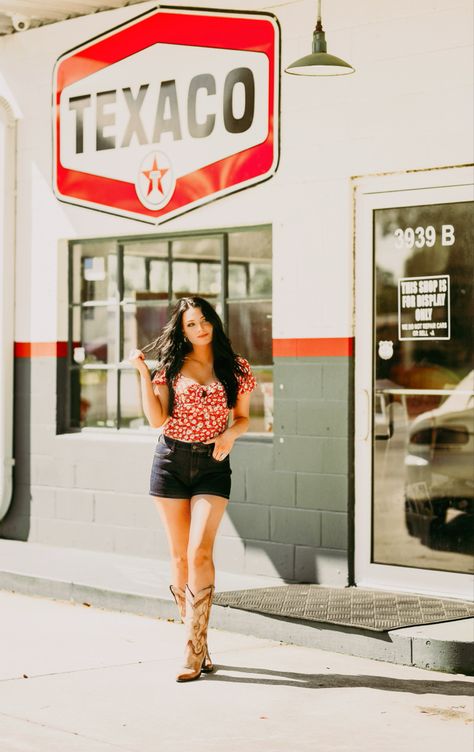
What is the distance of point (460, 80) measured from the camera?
845 centimetres

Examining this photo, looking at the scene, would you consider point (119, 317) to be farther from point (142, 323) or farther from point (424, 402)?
point (424, 402)

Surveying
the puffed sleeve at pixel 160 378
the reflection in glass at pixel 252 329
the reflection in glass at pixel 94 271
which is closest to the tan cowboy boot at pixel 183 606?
the puffed sleeve at pixel 160 378

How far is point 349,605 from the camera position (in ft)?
27.5

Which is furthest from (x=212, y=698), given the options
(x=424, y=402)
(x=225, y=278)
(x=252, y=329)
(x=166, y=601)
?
(x=225, y=278)

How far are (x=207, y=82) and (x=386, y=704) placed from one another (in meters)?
5.16

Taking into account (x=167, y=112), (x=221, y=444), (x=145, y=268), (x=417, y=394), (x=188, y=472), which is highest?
(x=167, y=112)

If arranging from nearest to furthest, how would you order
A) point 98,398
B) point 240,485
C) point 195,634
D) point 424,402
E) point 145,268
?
point 195,634
point 424,402
point 240,485
point 145,268
point 98,398

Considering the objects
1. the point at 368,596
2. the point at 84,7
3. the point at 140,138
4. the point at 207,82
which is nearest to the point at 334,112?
the point at 207,82

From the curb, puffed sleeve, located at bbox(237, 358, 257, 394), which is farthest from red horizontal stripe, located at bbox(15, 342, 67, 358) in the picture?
puffed sleeve, located at bbox(237, 358, 257, 394)

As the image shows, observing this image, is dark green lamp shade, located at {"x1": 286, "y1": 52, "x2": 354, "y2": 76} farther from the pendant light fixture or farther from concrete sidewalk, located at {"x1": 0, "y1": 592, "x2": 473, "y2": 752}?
concrete sidewalk, located at {"x1": 0, "y1": 592, "x2": 473, "y2": 752}

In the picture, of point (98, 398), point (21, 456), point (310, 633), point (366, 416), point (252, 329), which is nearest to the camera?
point (310, 633)

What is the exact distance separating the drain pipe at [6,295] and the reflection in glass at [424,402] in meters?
3.60

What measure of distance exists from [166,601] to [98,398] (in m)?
2.74

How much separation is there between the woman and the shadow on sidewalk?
0.73ft
